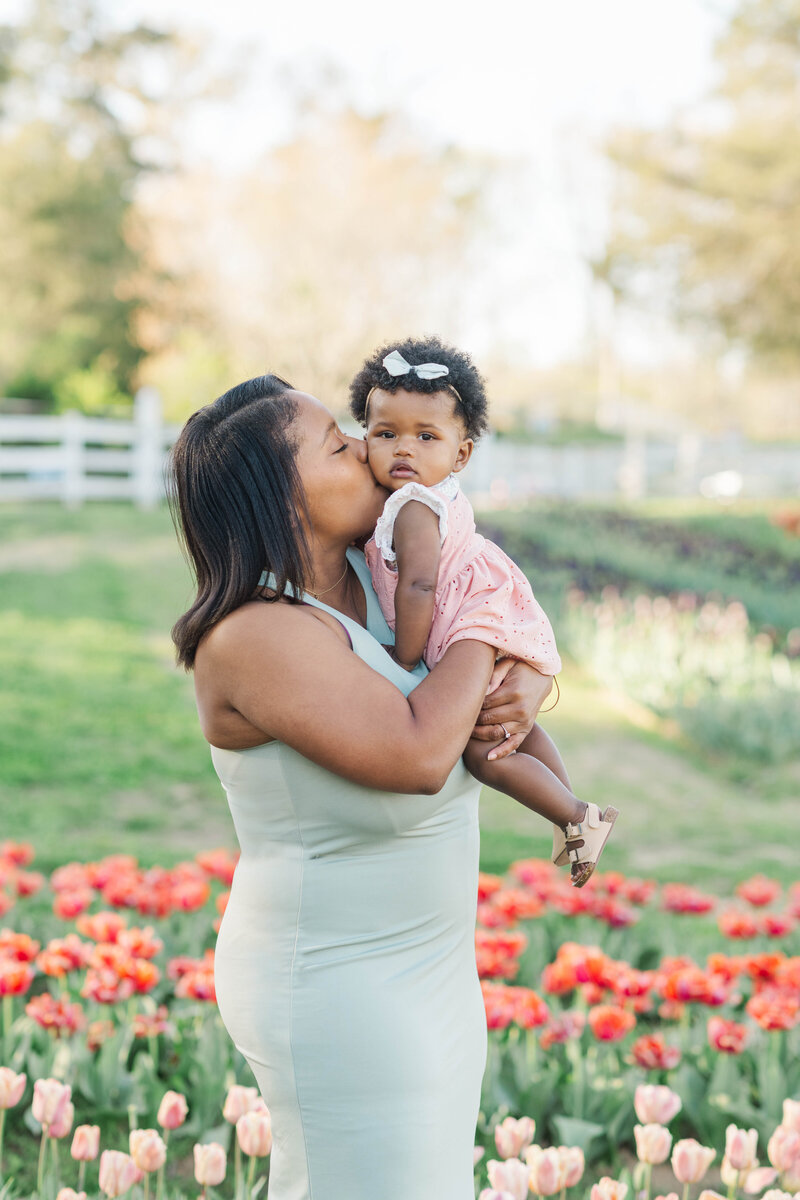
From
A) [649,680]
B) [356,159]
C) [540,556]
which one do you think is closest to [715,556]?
[540,556]

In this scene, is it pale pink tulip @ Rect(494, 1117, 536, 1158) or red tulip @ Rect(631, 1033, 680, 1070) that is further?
red tulip @ Rect(631, 1033, 680, 1070)

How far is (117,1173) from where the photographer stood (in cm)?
200

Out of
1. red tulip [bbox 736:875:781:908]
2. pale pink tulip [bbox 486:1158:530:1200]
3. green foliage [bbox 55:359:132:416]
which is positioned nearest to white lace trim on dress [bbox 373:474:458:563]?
pale pink tulip [bbox 486:1158:530:1200]

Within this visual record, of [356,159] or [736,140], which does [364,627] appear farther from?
[356,159]

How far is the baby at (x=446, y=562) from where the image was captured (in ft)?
5.54

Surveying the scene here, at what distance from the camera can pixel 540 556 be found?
13.4 m

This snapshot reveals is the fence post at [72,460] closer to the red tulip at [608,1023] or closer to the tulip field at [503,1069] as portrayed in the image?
the tulip field at [503,1069]

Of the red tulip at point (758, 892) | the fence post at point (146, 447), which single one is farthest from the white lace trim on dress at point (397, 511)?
the fence post at point (146, 447)

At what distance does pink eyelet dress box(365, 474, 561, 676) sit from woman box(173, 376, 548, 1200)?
0.07 m

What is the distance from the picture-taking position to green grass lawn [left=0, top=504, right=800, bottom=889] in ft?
18.1

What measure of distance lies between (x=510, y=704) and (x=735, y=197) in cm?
1881

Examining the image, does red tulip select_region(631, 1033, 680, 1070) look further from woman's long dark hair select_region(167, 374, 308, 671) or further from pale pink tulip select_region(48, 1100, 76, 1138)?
woman's long dark hair select_region(167, 374, 308, 671)

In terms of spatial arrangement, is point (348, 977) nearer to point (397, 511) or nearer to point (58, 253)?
point (397, 511)

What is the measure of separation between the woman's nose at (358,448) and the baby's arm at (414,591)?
0.13m
